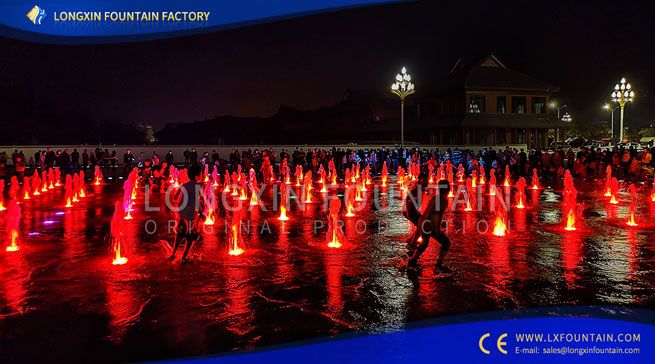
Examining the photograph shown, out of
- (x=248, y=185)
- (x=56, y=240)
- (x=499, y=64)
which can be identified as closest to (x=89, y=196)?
(x=248, y=185)

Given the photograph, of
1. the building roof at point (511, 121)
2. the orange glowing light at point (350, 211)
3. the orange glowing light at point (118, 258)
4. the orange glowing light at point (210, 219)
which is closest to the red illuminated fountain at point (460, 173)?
the orange glowing light at point (350, 211)

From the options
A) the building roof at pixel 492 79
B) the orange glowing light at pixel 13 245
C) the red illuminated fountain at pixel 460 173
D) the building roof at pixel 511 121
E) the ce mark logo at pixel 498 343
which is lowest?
the ce mark logo at pixel 498 343

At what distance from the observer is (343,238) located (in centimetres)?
1084

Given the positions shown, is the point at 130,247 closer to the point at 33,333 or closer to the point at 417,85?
the point at 33,333

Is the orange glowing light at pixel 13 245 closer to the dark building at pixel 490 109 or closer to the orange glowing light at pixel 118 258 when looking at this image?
the orange glowing light at pixel 118 258

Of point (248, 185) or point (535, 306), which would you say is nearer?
point (535, 306)

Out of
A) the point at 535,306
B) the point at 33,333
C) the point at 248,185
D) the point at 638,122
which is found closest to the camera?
the point at 33,333

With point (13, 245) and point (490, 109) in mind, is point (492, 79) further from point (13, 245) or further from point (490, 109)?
point (13, 245)

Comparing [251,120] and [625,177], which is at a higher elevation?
[251,120]

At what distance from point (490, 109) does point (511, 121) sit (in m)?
2.10

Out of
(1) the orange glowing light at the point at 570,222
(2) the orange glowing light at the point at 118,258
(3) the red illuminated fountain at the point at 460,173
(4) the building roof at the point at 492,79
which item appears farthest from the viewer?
(4) the building roof at the point at 492,79

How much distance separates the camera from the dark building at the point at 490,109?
45406 mm

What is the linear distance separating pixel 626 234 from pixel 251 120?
67.7 m

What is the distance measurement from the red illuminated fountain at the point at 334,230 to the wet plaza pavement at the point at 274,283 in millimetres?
213
